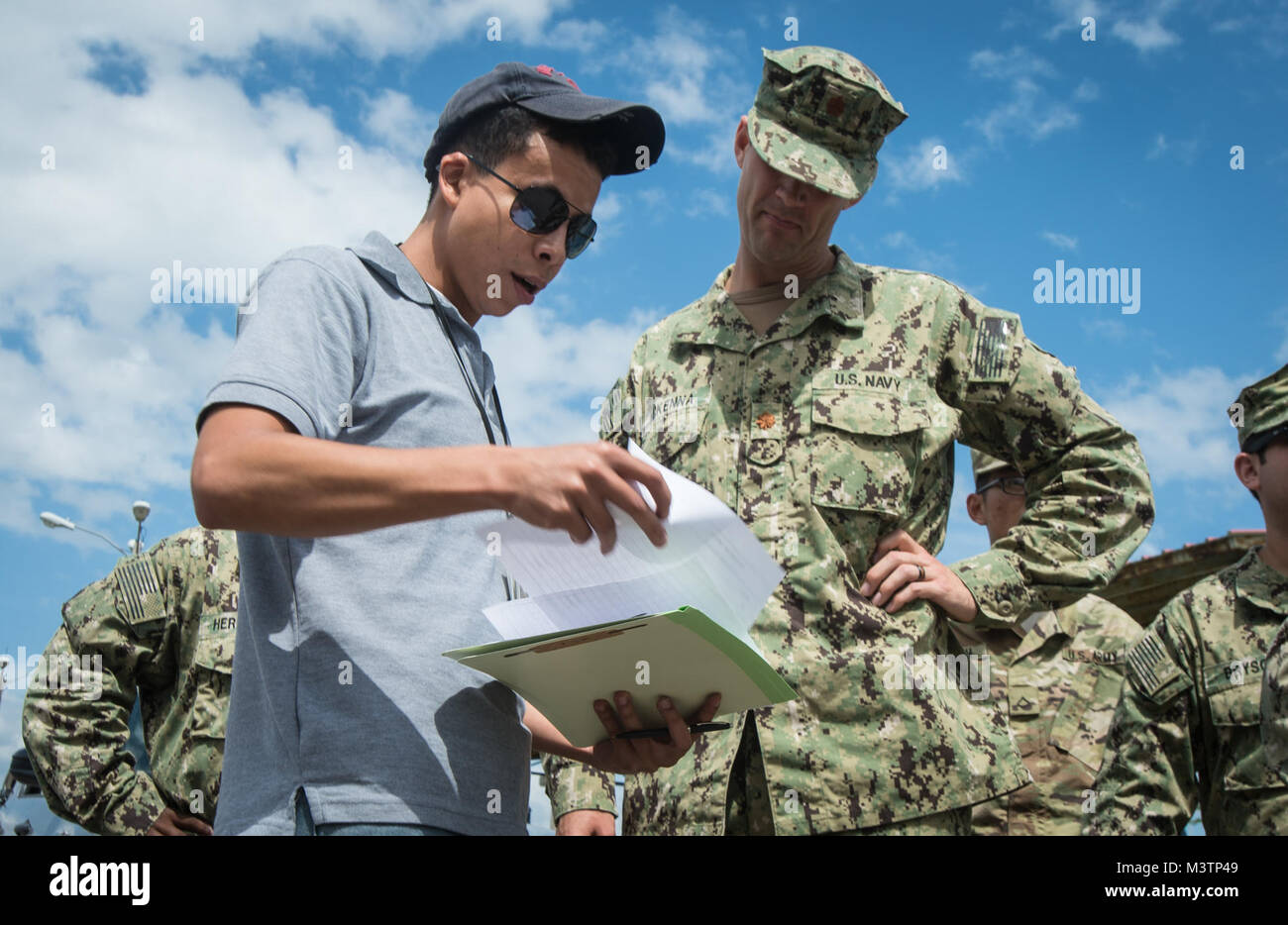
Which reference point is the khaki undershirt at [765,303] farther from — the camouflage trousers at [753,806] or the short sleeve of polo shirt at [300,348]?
the short sleeve of polo shirt at [300,348]

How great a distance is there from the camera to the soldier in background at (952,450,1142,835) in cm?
569

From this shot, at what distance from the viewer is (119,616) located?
5602 millimetres

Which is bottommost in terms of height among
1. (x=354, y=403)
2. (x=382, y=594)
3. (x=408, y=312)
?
(x=382, y=594)

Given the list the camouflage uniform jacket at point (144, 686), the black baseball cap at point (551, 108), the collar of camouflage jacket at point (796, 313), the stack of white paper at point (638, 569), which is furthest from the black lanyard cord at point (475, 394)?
the camouflage uniform jacket at point (144, 686)

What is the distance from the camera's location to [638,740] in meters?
2.04

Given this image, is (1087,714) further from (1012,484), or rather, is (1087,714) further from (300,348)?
(300,348)

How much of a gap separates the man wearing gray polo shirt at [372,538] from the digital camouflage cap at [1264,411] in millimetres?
3233

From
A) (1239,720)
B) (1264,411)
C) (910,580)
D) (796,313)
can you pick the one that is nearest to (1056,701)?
(1239,720)

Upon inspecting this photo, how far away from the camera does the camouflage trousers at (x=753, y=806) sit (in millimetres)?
2861

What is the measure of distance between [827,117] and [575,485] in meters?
2.20

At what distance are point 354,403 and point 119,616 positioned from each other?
442 cm

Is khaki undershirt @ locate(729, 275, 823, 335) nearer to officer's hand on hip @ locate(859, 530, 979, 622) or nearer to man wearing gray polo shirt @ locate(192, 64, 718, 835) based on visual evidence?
officer's hand on hip @ locate(859, 530, 979, 622)
